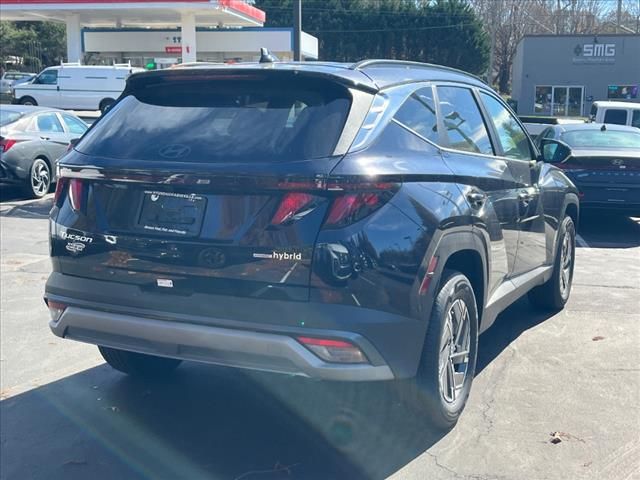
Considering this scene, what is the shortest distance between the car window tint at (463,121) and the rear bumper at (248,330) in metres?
1.32

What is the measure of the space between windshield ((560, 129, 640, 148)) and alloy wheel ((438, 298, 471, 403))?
7339 millimetres

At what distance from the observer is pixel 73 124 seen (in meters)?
14.3

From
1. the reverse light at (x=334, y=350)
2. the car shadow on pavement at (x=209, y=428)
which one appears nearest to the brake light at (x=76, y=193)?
the car shadow on pavement at (x=209, y=428)

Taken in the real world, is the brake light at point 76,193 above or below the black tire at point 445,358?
above

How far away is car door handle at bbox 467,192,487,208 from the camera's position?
4.12m

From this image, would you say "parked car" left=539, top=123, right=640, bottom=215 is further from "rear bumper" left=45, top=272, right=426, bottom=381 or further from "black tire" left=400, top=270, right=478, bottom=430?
"rear bumper" left=45, top=272, right=426, bottom=381

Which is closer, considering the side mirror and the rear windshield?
the rear windshield

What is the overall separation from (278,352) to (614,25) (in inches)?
2822

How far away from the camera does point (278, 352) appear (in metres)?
3.30

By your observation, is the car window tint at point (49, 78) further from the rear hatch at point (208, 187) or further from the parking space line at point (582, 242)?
the rear hatch at point (208, 187)

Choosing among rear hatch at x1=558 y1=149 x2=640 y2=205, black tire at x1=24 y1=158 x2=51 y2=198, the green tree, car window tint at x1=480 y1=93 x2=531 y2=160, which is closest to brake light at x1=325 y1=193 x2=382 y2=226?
car window tint at x1=480 y1=93 x2=531 y2=160

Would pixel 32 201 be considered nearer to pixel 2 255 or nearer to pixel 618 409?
pixel 2 255

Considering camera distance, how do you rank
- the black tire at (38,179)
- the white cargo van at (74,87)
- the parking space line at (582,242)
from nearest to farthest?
the parking space line at (582,242) → the black tire at (38,179) → the white cargo van at (74,87)

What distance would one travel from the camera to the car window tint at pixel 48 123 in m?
13.3
